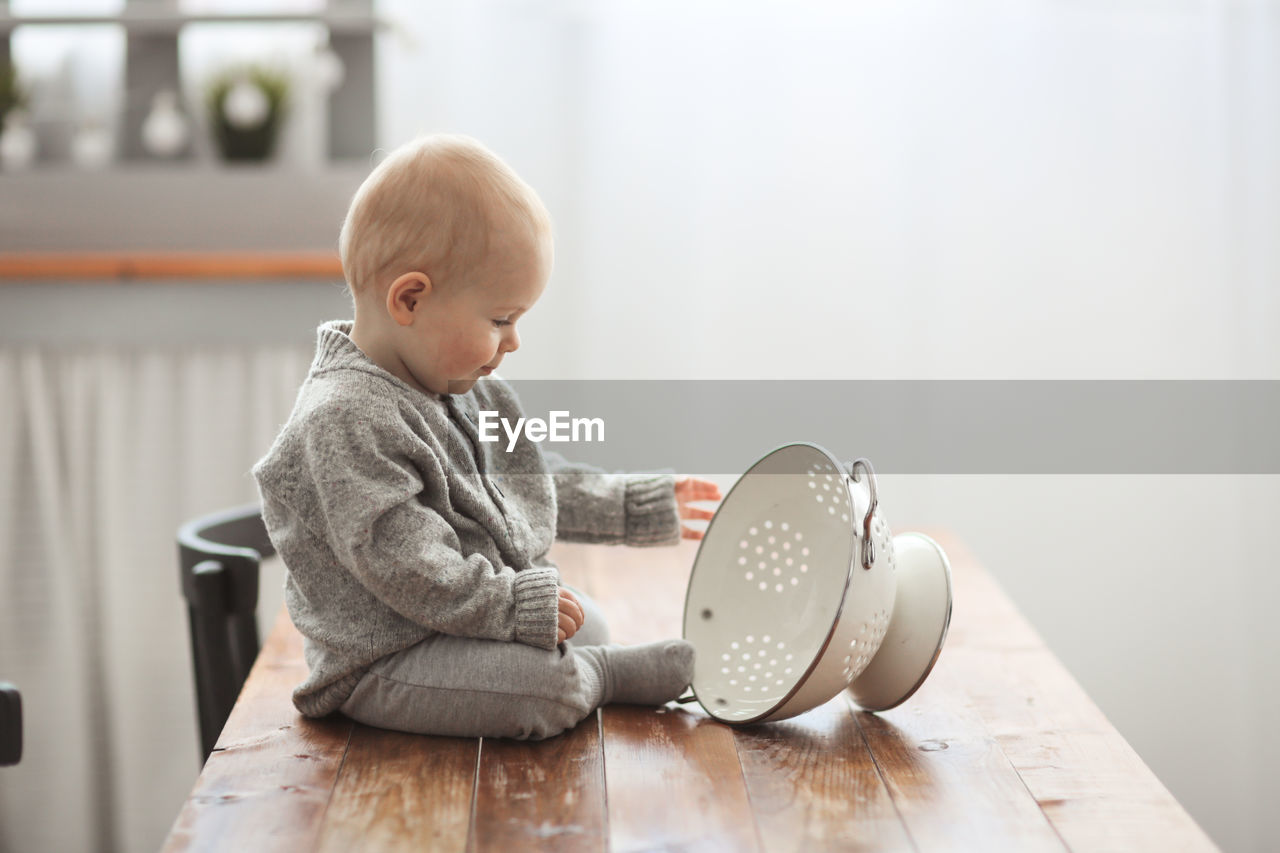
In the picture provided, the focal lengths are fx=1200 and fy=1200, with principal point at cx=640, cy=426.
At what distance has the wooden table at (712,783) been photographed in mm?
677

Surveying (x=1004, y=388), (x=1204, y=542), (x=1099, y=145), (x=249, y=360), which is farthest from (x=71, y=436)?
(x=1204, y=542)

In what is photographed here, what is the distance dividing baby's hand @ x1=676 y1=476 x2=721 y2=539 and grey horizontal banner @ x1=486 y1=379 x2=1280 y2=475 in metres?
0.75

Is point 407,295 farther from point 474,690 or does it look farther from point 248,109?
point 248,109

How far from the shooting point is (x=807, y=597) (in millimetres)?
936

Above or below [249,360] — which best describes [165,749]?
below

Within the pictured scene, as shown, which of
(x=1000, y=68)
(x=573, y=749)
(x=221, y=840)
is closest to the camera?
(x=221, y=840)

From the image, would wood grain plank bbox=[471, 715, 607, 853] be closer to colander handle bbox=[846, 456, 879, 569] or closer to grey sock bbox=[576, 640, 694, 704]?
grey sock bbox=[576, 640, 694, 704]

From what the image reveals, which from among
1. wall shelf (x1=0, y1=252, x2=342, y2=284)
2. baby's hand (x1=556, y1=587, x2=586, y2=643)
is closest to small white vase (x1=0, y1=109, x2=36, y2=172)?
wall shelf (x1=0, y1=252, x2=342, y2=284)

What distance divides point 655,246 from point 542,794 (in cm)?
118

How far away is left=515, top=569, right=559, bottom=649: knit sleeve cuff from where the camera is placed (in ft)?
2.72

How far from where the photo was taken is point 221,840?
2.19 feet

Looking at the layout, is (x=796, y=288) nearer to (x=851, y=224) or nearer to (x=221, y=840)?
(x=851, y=224)

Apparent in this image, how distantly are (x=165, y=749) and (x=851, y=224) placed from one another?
1.33 m

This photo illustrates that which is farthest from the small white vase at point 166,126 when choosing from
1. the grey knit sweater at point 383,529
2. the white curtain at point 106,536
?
the grey knit sweater at point 383,529
